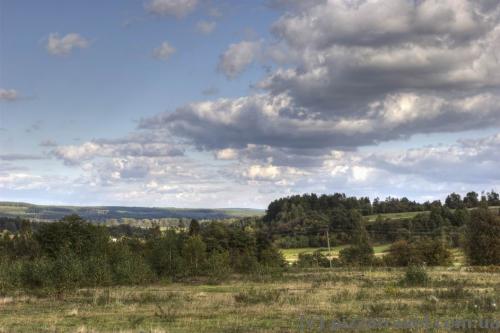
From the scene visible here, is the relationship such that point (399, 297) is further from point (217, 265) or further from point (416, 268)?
point (217, 265)

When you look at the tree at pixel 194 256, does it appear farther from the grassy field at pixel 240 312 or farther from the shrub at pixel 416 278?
the grassy field at pixel 240 312

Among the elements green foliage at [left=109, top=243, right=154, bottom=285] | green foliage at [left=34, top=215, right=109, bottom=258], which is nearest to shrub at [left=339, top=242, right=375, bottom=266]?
green foliage at [left=34, top=215, right=109, bottom=258]

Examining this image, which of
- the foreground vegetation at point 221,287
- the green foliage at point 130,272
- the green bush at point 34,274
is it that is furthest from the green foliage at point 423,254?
the green bush at point 34,274

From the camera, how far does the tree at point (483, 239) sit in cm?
10900

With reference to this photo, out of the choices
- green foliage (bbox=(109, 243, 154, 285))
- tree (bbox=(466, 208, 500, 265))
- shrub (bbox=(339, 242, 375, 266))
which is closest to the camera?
green foliage (bbox=(109, 243, 154, 285))

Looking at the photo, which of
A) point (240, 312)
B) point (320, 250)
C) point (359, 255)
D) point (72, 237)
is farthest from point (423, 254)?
point (240, 312)

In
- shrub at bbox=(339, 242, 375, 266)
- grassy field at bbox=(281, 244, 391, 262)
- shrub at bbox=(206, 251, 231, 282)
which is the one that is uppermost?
shrub at bbox=(206, 251, 231, 282)

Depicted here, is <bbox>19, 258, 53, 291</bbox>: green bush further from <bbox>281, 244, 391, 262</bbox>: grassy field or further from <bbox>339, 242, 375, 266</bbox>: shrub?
<bbox>281, 244, 391, 262</bbox>: grassy field

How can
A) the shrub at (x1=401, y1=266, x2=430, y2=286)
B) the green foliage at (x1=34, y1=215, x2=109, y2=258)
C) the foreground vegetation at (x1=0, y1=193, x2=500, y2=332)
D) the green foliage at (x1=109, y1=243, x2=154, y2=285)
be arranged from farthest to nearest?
the green foliage at (x1=34, y1=215, x2=109, y2=258), the green foliage at (x1=109, y1=243, x2=154, y2=285), the shrub at (x1=401, y1=266, x2=430, y2=286), the foreground vegetation at (x1=0, y1=193, x2=500, y2=332)

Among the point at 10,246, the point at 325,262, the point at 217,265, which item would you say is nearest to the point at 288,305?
the point at 217,265

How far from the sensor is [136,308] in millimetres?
34719

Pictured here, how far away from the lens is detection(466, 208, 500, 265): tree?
109 m

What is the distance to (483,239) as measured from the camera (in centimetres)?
10925

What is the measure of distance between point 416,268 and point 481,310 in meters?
22.7
